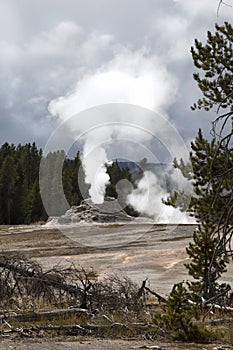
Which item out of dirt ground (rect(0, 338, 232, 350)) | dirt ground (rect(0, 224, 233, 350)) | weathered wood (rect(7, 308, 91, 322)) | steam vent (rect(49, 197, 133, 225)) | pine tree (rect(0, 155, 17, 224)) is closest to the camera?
dirt ground (rect(0, 338, 232, 350))

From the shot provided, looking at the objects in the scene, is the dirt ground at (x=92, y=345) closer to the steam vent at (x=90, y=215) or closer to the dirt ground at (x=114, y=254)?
the dirt ground at (x=114, y=254)

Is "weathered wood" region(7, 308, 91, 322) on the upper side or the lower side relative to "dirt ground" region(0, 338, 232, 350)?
upper

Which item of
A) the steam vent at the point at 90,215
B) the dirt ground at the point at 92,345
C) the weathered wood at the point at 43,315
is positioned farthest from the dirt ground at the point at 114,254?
the steam vent at the point at 90,215

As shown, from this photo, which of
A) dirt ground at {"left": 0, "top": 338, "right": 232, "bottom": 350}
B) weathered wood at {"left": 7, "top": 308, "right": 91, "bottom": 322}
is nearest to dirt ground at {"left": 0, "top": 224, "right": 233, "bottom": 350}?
dirt ground at {"left": 0, "top": 338, "right": 232, "bottom": 350}

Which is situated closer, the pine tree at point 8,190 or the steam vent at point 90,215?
the steam vent at point 90,215

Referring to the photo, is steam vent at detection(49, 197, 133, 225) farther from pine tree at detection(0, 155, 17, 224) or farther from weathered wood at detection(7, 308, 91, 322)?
weathered wood at detection(7, 308, 91, 322)

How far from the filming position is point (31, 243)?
1427 inches

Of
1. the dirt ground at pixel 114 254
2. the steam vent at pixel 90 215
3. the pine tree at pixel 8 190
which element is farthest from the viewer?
the pine tree at pixel 8 190

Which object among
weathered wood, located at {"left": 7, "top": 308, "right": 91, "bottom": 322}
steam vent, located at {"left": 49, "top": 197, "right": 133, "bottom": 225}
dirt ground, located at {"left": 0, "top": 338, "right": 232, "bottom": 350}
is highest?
steam vent, located at {"left": 49, "top": 197, "right": 133, "bottom": 225}

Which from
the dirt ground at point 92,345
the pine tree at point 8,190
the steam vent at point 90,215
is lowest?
the dirt ground at point 92,345

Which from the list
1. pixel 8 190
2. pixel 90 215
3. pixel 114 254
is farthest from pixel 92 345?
pixel 8 190

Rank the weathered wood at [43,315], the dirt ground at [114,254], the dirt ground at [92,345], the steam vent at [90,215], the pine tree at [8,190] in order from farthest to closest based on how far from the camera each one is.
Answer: the pine tree at [8,190], the steam vent at [90,215], the weathered wood at [43,315], the dirt ground at [114,254], the dirt ground at [92,345]

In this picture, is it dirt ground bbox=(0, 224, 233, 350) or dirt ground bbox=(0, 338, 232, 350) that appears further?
dirt ground bbox=(0, 224, 233, 350)

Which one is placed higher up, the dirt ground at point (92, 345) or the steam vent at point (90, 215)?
the steam vent at point (90, 215)
